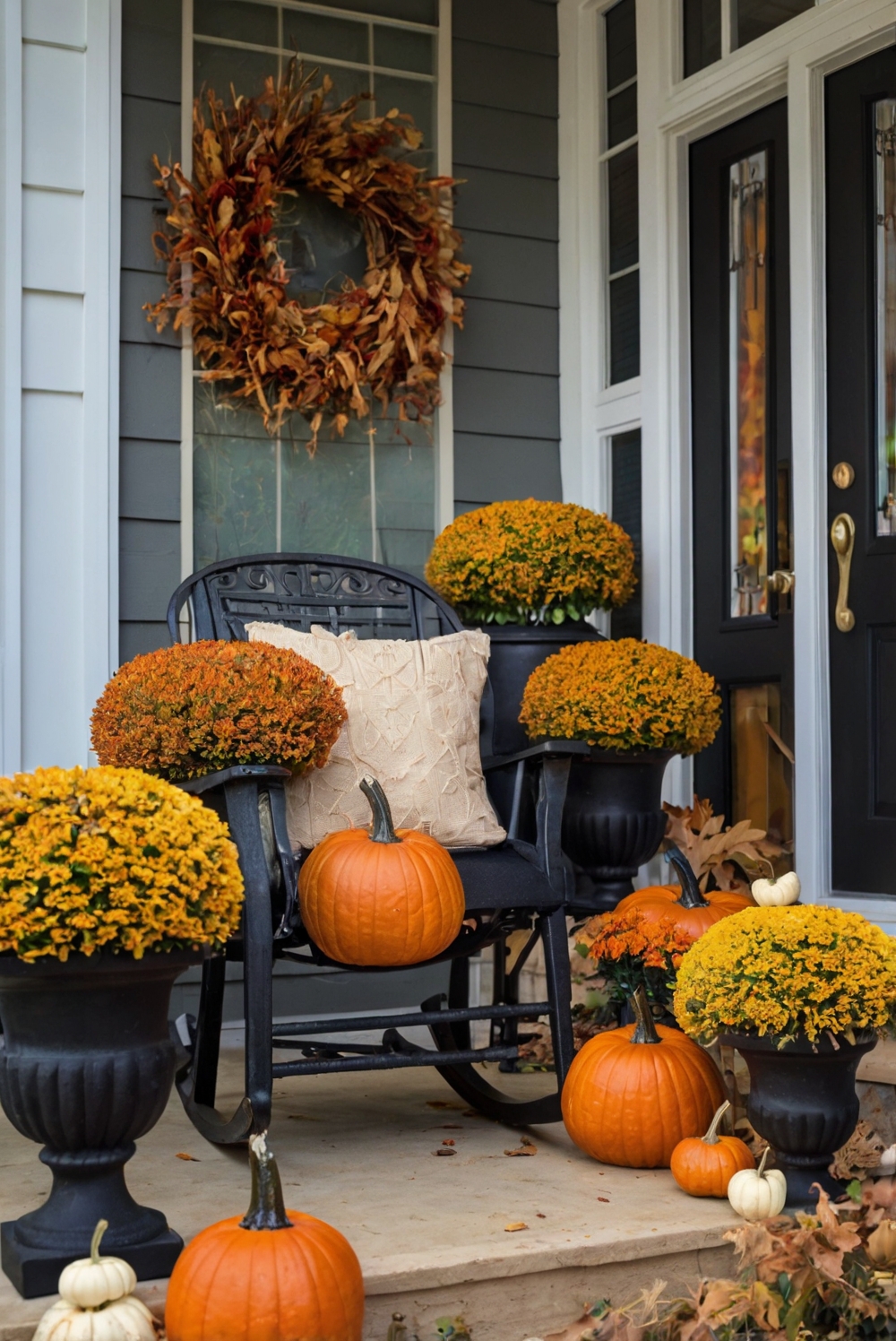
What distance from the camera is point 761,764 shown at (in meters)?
3.43

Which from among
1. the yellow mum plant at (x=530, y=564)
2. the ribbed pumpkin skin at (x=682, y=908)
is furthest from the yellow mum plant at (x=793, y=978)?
the yellow mum plant at (x=530, y=564)

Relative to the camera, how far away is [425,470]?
385 cm

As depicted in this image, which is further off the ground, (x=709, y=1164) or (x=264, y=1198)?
(x=264, y=1198)

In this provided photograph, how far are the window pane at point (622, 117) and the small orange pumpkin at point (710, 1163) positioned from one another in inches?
114

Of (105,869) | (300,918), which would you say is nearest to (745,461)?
(300,918)

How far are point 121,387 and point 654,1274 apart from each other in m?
2.51

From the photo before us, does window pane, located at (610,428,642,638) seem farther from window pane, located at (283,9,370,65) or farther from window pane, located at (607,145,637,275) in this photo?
window pane, located at (283,9,370,65)

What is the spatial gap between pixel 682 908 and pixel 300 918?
2.38 feet

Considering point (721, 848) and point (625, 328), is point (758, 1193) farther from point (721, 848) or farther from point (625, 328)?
point (625, 328)

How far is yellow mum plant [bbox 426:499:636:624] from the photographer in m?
3.30

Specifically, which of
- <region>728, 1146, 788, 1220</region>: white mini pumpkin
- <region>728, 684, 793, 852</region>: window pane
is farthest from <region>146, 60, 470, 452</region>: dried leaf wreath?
<region>728, 1146, 788, 1220</region>: white mini pumpkin

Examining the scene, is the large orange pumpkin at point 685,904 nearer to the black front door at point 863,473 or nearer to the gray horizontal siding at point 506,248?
the black front door at point 863,473

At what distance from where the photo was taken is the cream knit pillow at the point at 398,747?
2492 mm

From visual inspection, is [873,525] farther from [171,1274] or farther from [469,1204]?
[171,1274]
